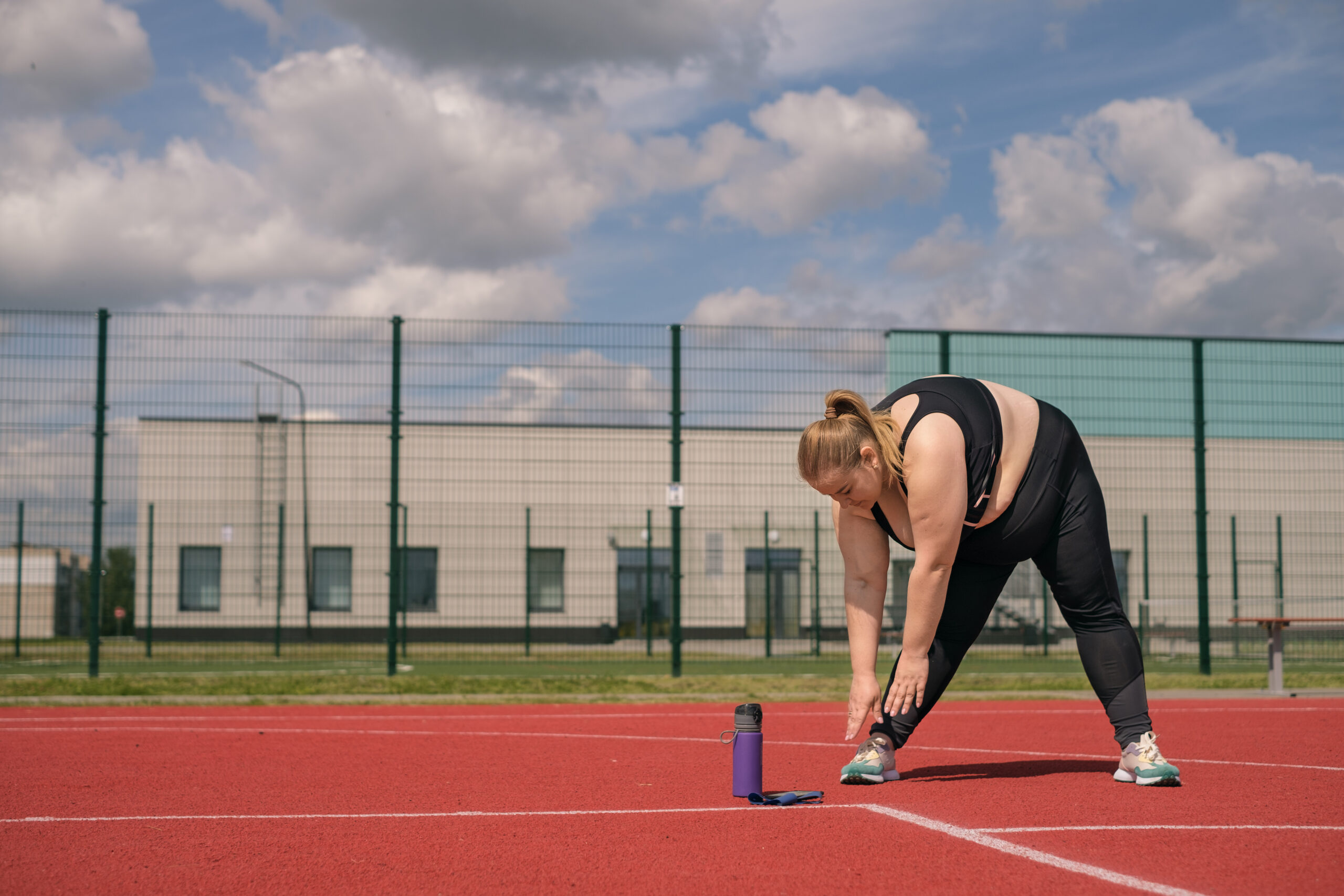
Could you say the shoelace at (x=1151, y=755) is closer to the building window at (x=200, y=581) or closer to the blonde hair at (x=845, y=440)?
the blonde hair at (x=845, y=440)

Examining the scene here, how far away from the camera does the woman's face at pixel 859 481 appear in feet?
12.8

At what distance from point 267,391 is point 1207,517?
35.9 feet

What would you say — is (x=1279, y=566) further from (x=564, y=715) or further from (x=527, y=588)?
(x=564, y=715)

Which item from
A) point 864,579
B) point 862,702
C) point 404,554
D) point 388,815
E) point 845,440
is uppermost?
point 845,440

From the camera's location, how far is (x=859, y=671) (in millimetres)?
4238

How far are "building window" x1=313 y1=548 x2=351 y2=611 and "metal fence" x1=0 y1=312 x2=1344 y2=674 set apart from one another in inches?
2.1

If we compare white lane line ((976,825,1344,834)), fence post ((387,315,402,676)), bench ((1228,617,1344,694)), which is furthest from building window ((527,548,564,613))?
white lane line ((976,825,1344,834))

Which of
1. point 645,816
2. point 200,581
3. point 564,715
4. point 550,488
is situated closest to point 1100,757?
point 645,816

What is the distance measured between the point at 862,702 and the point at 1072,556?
117cm

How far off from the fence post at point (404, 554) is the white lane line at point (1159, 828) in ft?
29.7

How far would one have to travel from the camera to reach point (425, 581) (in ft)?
41.5

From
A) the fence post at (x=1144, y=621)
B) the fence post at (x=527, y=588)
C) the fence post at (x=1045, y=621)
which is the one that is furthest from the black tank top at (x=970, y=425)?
the fence post at (x=1144, y=621)

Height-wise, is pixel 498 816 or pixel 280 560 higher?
pixel 280 560

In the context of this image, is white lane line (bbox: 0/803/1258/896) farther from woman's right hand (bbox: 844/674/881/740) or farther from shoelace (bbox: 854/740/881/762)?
shoelace (bbox: 854/740/881/762)
